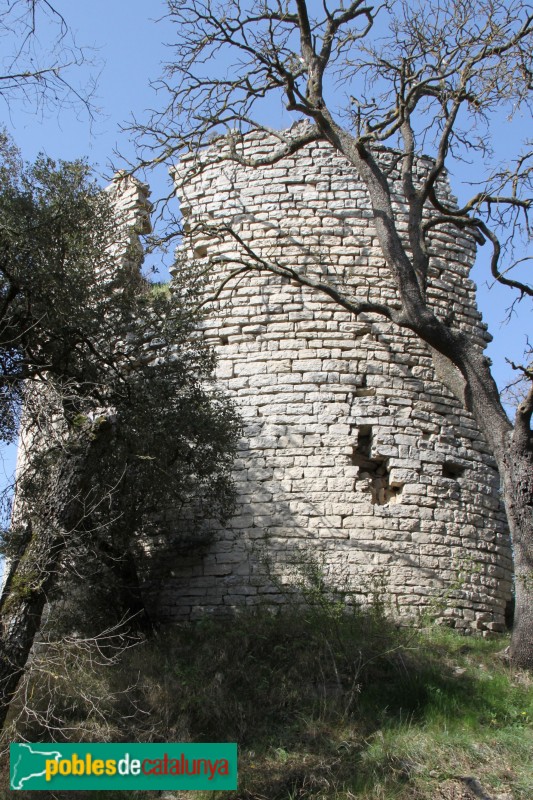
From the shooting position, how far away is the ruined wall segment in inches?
366

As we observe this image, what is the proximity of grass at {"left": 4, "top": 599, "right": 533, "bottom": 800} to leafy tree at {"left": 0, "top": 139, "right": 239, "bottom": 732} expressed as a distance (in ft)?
2.78

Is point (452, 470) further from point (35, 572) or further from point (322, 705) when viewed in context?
point (35, 572)

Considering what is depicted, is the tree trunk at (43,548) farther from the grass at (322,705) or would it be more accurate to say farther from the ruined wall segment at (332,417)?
the ruined wall segment at (332,417)

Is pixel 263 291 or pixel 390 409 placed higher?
pixel 263 291

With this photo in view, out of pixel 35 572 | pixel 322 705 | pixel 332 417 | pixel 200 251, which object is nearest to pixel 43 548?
pixel 35 572

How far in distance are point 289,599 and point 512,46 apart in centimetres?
604

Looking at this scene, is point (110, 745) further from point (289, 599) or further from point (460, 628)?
point (460, 628)

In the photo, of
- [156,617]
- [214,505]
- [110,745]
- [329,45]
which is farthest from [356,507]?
[329,45]

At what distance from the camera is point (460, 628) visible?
9305mm

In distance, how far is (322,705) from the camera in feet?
24.4

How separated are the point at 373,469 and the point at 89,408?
3.28m

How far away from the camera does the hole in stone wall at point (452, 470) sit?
1000 cm

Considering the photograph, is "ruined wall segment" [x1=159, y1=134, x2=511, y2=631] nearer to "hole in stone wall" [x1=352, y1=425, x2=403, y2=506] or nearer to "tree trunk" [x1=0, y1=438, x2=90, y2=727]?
"hole in stone wall" [x1=352, y1=425, x2=403, y2=506]

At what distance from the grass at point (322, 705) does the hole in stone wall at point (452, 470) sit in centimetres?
178
